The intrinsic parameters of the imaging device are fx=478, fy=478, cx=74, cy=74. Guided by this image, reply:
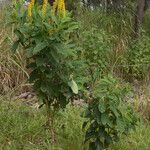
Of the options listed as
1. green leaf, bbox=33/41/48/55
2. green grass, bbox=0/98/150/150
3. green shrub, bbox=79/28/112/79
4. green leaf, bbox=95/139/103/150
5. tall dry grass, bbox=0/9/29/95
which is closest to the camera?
green leaf, bbox=33/41/48/55

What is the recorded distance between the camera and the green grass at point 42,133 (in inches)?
196

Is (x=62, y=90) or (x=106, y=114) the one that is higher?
(x=62, y=90)

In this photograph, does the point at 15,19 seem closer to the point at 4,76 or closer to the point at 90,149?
the point at 90,149

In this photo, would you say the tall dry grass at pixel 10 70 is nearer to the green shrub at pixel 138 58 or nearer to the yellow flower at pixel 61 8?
the green shrub at pixel 138 58

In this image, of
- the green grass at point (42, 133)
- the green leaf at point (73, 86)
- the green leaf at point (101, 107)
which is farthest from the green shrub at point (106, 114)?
the green grass at point (42, 133)

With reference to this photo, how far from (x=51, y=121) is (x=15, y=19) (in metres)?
1.17

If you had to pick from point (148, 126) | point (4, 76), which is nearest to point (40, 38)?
point (148, 126)

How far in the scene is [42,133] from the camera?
5.32m

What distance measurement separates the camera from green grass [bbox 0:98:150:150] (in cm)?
498

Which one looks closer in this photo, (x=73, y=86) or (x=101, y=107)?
(x=101, y=107)

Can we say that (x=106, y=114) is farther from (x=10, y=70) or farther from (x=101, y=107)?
(x=10, y=70)

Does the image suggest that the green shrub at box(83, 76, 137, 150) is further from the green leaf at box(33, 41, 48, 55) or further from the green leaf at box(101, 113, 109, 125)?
the green leaf at box(33, 41, 48, 55)

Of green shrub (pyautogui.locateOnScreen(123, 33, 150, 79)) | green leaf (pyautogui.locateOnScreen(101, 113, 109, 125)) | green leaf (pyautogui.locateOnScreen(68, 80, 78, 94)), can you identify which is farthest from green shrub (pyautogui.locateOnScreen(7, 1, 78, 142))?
green shrub (pyautogui.locateOnScreen(123, 33, 150, 79))

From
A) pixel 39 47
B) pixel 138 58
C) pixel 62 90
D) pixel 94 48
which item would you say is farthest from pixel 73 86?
pixel 138 58
